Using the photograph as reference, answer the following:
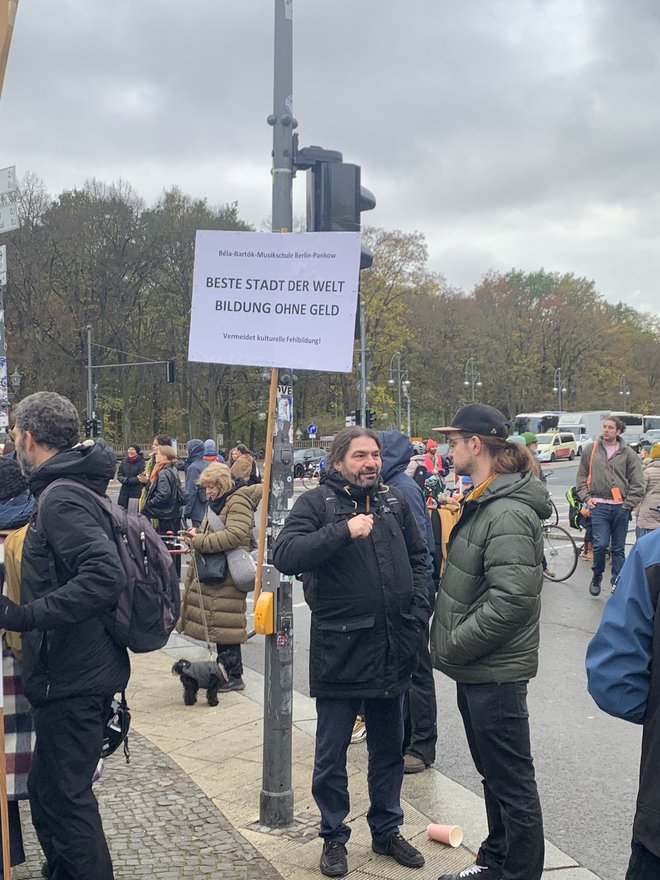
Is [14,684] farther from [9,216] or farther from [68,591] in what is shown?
[9,216]

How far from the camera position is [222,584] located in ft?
20.7

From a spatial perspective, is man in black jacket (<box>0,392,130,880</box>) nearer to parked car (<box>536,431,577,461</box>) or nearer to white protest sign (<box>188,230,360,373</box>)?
white protest sign (<box>188,230,360,373</box>)

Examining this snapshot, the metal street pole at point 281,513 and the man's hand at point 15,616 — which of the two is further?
the metal street pole at point 281,513

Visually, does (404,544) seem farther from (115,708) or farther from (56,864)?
(56,864)

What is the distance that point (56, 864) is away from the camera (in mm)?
3213

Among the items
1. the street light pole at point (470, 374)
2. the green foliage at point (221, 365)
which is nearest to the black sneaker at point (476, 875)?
the green foliage at point (221, 365)

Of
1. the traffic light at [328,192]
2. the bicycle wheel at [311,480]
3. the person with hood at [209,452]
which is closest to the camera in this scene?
the traffic light at [328,192]

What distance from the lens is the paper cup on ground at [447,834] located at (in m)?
3.96

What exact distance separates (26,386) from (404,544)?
40841 mm

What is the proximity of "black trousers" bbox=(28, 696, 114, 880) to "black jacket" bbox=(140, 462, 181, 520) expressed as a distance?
7564mm

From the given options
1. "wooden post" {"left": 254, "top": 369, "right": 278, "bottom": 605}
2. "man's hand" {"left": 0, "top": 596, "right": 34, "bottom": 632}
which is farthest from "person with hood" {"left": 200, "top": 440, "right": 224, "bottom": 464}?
"man's hand" {"left": 0, "top": 596, "right": 34, "bottom": 632}

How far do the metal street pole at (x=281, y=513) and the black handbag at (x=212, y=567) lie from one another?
212 cm

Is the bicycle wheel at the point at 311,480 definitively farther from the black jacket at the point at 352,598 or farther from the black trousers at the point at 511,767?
the black trousers at the point at 511,767

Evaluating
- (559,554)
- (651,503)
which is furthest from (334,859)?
(559,554)
